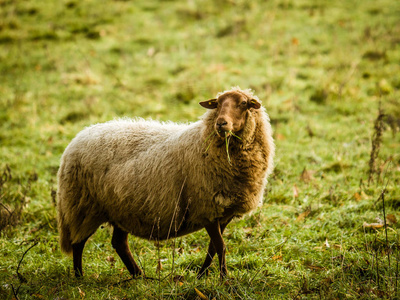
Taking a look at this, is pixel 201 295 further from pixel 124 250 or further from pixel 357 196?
pixel 357 196

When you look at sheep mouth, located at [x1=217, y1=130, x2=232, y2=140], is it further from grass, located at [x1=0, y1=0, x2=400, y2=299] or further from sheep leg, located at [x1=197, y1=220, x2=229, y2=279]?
grass, located at [x1=0, y1=0, x2=400, y2=299]

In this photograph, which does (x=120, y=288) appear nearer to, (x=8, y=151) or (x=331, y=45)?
(x=8, y=151)

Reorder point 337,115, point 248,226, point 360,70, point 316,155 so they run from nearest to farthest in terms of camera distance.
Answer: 1. point 248,226
2. point 316,155
3. point 337,115
4. point 360,70

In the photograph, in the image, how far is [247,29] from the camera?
11664 millimetres

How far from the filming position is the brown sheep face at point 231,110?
302 cm

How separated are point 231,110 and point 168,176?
88 cm

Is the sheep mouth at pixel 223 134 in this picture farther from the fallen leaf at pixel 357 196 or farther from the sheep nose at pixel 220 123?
the fallen leaf at pixel 357 196

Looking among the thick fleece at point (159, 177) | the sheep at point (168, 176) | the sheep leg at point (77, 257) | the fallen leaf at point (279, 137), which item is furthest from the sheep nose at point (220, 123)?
the fallen leaf at point (279, 137)

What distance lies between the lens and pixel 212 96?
784cm

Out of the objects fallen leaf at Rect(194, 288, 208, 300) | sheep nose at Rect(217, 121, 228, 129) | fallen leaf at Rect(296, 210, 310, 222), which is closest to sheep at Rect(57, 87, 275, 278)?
sheep nose at Rect(217, 121, 228, 129)

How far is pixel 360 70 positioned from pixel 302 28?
10.3ft

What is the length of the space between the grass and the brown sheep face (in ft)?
4.09

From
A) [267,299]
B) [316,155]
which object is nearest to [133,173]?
[267,299]

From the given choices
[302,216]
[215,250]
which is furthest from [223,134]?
[302,216]
